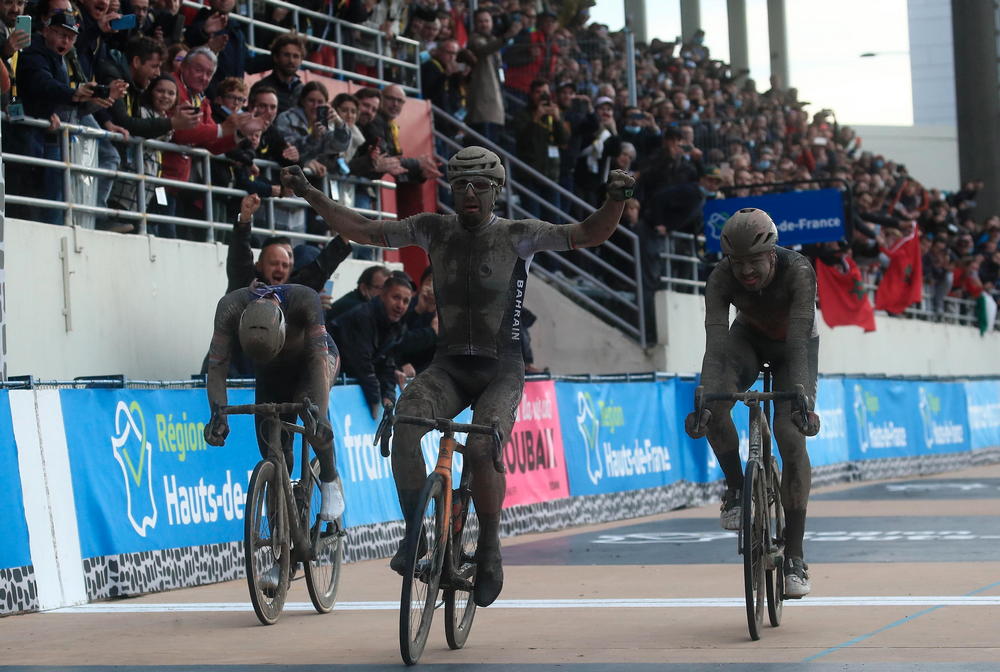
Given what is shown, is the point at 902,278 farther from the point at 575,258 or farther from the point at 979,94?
the point at 979,94

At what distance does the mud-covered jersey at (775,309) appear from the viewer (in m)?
8.12

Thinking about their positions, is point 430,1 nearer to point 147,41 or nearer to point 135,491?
point 147,41

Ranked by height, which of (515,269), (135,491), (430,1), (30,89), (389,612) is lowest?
(389,612)

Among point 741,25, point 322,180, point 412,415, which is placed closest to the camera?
point 412,415

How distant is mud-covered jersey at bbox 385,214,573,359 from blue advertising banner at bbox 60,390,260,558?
10.6ft

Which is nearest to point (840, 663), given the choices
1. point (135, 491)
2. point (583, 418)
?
point (135, 491)

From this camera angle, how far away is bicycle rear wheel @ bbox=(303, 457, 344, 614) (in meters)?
9.12

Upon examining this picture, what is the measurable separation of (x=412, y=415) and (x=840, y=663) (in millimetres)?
2112

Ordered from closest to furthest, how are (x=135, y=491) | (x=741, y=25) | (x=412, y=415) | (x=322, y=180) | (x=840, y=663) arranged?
(x=840, y=663) < (x=412, y=415) < (x=135, y=491) < (x=322, y=180) < (x=741, y=25)

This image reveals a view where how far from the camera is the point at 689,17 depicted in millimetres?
43406

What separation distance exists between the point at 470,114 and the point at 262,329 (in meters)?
13.2

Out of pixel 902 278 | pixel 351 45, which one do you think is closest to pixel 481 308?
pixel 351 45

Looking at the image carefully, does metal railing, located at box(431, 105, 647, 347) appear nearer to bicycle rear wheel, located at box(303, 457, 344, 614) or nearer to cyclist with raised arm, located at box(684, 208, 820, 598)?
bicycle rear wheel, located at box(303, 457, 344, 614)

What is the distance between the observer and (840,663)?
6.75m
